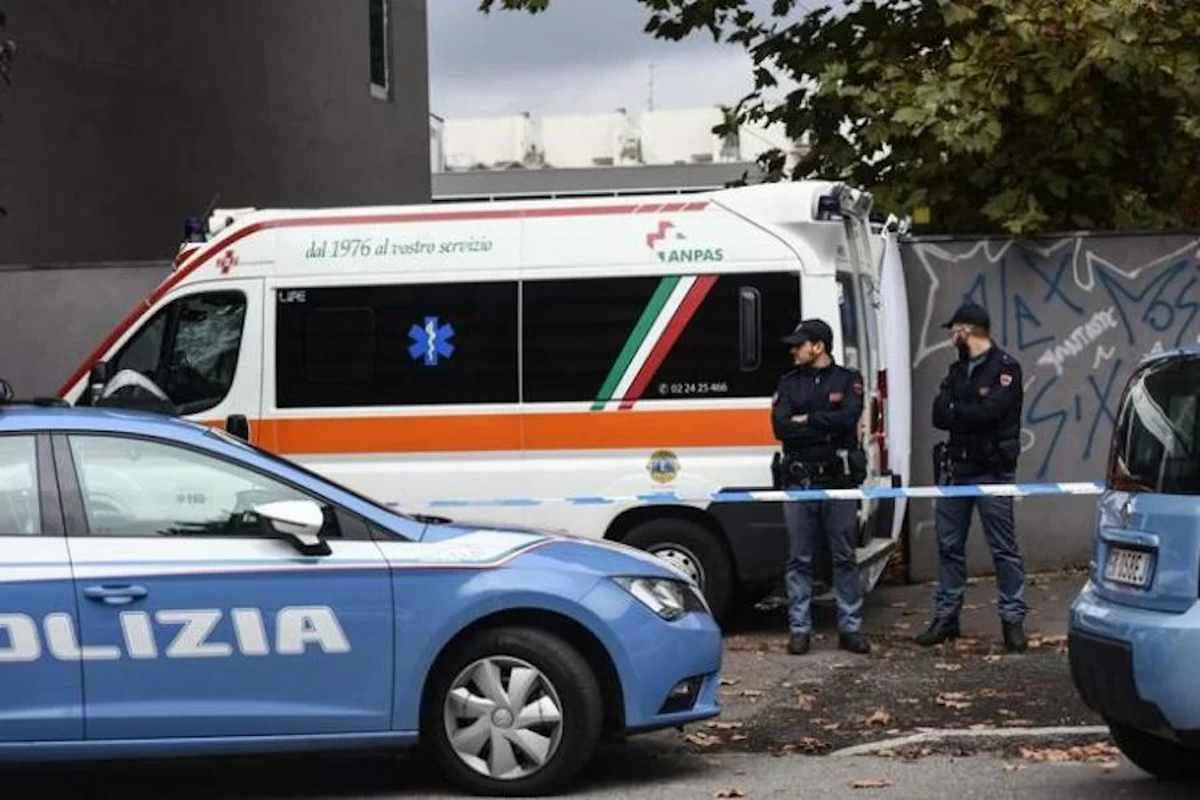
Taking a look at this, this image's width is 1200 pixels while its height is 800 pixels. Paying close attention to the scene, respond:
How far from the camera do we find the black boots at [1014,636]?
1022 cm

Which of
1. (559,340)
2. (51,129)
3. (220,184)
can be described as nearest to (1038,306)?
(559,340)

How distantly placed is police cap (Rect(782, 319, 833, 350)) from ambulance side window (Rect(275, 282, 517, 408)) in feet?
5.71

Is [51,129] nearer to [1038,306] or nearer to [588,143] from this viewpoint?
[1038,306]

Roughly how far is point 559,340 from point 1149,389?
4.73m

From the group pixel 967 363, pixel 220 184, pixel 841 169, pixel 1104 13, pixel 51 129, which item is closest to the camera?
pixel 967 363

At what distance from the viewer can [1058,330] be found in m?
13.0

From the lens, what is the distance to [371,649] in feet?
22.6

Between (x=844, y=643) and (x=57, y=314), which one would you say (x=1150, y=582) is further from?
(x=57, y=314)

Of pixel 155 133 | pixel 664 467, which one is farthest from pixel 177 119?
pixel 664 467

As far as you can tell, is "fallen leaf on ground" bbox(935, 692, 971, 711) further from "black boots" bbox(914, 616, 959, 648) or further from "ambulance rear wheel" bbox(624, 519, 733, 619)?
"ambulance rear wheel" bbox(624, 519, 733, 619)

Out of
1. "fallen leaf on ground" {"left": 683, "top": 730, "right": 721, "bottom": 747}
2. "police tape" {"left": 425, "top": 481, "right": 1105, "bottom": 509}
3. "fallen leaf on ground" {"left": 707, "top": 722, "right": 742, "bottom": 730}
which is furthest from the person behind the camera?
"police tape" {"left": 425, "top": 481, "right": 1105, "bottom": 509}

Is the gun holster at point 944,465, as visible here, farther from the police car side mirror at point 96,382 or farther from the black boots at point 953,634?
the police car side mirror at point 96,382

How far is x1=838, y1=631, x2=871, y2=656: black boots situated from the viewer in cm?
1031

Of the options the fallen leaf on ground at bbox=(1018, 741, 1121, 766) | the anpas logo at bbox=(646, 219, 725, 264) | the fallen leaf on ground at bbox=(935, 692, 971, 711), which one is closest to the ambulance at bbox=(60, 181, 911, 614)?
the anpas logo at bbox=(646, 219, 725, 264)
